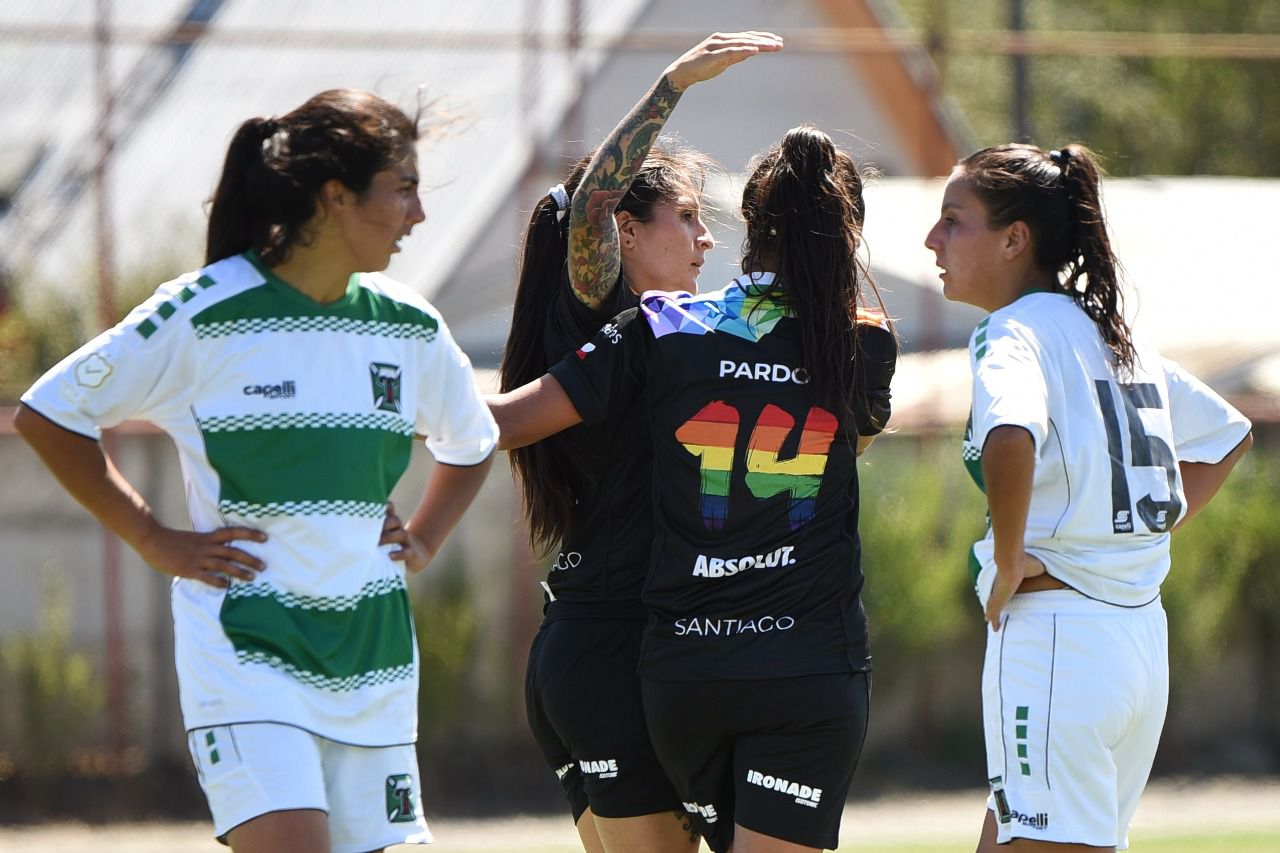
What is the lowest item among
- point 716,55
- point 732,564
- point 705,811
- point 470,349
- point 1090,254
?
point 705,811

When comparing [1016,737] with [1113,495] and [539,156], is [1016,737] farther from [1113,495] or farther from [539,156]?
[539,156]

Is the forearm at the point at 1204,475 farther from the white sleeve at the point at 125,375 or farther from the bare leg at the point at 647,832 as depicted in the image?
the white sleeve at the point at 125,375

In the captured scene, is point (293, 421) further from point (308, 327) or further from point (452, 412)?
point (452, 412)

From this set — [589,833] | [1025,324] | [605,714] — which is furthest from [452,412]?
[1025,324]

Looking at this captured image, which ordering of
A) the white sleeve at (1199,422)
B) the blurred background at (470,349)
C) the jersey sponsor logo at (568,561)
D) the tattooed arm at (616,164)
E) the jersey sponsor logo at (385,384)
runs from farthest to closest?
the blurred background at (470,349) → the white sleeve at (1199,422) → the jersey sponsor logo at (568,561) → the tattooed arm at (616,164) → the jersey sponsor logo at (385,384)

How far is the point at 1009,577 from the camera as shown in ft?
11.6

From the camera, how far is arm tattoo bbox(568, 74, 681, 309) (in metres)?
3.52

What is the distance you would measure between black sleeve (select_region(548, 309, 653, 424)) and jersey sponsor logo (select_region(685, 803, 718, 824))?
32.9 inches

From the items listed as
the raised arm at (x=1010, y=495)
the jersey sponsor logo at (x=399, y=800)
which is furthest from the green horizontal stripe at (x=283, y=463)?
the raised arm at (x=1010, y=495)

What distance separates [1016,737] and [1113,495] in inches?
21.8

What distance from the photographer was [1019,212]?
12.3 feet

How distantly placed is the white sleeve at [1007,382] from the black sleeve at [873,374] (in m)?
0.19

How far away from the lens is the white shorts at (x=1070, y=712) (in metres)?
3.51

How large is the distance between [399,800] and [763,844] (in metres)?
0.80
